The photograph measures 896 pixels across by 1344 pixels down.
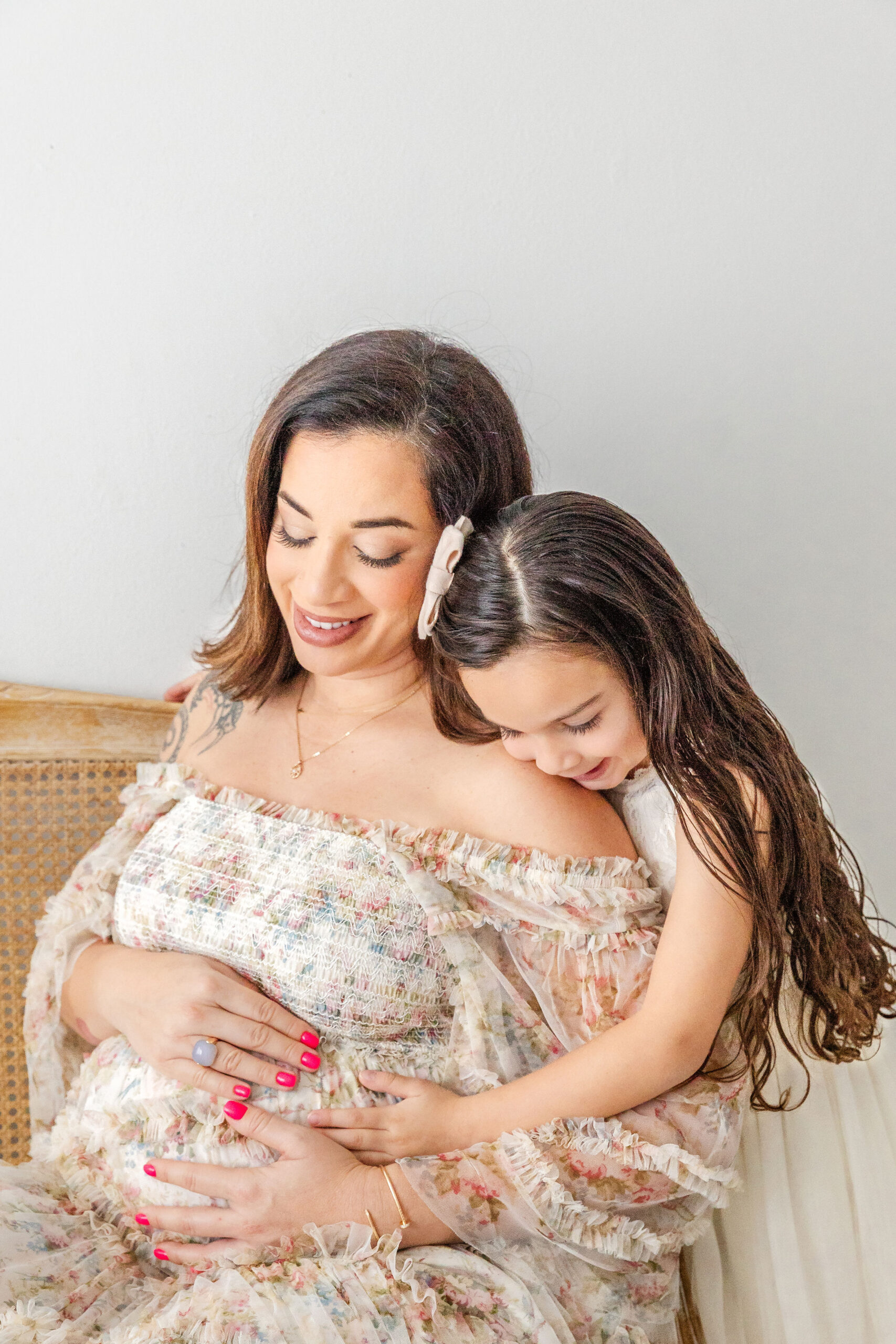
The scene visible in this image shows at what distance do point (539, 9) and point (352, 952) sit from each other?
1330 mm

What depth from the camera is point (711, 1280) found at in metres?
1.28

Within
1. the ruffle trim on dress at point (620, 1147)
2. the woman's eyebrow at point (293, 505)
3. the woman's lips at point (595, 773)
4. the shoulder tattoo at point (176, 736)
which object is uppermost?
the woman's eyebrow at point (293, 505)

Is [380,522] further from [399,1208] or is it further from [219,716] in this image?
[399,1208]

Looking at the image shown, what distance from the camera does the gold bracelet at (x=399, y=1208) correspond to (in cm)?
115

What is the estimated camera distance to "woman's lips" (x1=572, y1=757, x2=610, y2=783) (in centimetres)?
122

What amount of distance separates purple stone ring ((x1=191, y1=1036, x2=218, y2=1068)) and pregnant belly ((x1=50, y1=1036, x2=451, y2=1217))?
1.8 inches

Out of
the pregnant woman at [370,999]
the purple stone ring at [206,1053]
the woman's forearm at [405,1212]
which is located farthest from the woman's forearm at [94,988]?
the woman's forearm at [405,1212]

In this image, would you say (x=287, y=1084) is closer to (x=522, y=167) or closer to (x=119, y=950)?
(x=119, y=950)

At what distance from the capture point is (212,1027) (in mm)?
1235

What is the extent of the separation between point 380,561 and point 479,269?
→ 0.60m

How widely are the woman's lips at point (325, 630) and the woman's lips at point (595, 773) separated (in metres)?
0.32

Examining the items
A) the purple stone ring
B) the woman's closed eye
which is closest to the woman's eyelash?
the woman's closed eye

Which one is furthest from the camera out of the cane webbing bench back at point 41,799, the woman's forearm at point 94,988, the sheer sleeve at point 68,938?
the cane webbing bench back at point 41,799

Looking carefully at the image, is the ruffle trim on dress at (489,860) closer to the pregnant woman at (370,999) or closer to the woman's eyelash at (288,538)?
the pregnant woman at (370,999)
